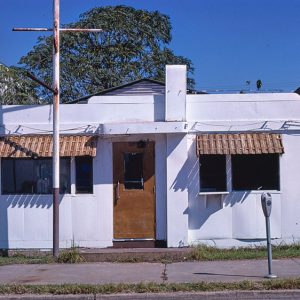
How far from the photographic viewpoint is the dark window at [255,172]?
13.3 meters

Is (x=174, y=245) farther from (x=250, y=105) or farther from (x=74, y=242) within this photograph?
(x=250, y=105)

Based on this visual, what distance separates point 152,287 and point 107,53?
2623 cm

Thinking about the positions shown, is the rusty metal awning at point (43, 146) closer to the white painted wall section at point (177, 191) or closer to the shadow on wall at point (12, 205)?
the shadow on wall at point (12, 205)

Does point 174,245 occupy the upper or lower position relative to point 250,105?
lower

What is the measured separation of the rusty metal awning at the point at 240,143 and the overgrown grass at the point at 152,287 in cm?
389

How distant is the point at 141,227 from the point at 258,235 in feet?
7.88

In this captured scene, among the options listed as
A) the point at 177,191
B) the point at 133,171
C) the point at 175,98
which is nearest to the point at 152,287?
the point at 177,191

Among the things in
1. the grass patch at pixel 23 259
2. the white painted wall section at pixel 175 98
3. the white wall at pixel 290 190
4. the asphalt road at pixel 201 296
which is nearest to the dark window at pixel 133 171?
the white painted wall section at pixel 175 98

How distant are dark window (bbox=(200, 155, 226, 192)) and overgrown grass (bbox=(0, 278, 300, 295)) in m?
3.90

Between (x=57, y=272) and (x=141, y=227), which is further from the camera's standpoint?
(x=141, y=227)

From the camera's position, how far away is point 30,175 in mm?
13539

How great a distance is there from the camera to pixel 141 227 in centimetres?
1330

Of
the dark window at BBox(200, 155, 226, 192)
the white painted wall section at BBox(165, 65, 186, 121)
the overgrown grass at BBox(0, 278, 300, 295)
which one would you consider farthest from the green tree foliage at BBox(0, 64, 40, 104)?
the overgrown grass at BBox(0, 278, 300, 295)

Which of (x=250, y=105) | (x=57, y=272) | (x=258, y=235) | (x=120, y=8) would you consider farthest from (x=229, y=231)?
(x=120, y=8)
